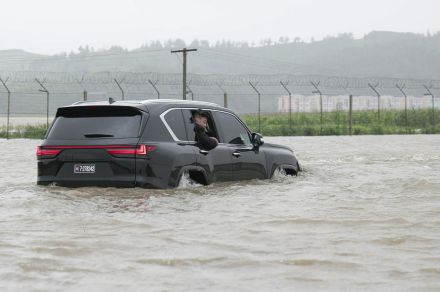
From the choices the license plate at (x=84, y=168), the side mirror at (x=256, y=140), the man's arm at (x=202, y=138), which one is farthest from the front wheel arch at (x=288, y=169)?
the license plate at (x=84, y=168)

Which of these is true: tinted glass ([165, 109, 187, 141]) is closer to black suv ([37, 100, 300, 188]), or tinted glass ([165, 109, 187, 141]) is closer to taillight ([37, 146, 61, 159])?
black suv ([37, 100, 300, 188])

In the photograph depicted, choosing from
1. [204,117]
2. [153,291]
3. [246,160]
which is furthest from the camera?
[246,160]

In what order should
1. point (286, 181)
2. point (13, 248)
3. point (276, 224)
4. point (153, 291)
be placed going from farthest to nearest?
point (286, 181), point (276, 224), point (13, 248), point (153, 291)

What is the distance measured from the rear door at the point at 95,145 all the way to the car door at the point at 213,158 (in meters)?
0.83

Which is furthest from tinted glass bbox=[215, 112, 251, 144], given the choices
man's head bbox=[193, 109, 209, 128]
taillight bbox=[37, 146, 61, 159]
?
taillight bbox=[37, 146, 61, 159]

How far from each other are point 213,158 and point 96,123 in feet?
5.63

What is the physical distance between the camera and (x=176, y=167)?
422 inches

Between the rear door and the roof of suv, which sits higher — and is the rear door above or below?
below

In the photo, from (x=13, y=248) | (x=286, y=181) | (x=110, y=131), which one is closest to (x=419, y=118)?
(x=286, y=181)

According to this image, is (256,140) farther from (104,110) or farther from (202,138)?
(104,110)

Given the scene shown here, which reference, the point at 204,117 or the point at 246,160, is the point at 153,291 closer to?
the point at 204,117

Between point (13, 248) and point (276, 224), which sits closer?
point (13, 248)

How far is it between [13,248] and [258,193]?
482 cm

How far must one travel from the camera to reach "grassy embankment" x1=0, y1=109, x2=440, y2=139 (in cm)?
4344
